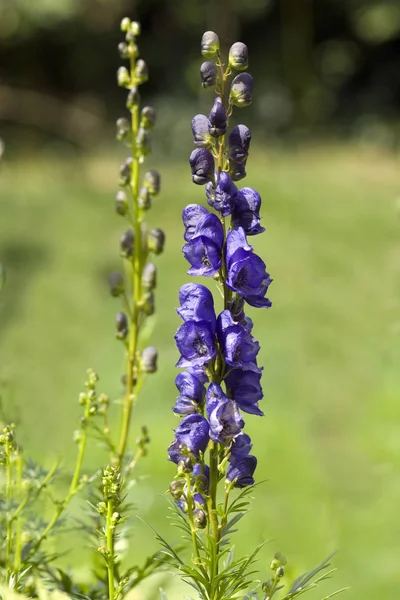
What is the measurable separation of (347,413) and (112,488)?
4.05 metres

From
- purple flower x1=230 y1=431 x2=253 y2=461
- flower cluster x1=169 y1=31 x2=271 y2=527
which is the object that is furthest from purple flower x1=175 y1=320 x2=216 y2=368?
purple flower x1=230 y1=431 x2=253 y2=461

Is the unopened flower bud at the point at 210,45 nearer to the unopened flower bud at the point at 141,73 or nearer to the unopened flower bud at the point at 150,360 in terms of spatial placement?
the unopened flower bud at the point at 141,73

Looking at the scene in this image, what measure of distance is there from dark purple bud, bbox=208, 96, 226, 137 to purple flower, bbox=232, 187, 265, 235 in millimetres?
86

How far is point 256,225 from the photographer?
1.21 metres

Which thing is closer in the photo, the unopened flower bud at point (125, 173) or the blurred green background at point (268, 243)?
the unopened flower bud at point (125, 173)

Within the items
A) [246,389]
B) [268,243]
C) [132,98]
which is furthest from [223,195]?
[268,243]

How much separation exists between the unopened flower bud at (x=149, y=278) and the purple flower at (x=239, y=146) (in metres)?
0.48

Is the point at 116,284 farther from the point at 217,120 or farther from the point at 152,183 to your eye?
the point at 217,120

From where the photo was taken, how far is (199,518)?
1146mm

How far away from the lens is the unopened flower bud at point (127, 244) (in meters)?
1.64

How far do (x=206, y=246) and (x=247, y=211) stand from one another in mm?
79

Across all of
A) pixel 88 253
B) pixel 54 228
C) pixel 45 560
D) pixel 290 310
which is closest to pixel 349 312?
pixel 290 310

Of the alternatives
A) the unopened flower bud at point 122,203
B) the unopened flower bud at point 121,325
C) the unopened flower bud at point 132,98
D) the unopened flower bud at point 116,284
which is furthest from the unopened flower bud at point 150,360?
the unopened flower bud at point 132,98

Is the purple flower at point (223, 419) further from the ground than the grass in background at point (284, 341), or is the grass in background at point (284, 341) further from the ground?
the grass in background at point (284, 341)
